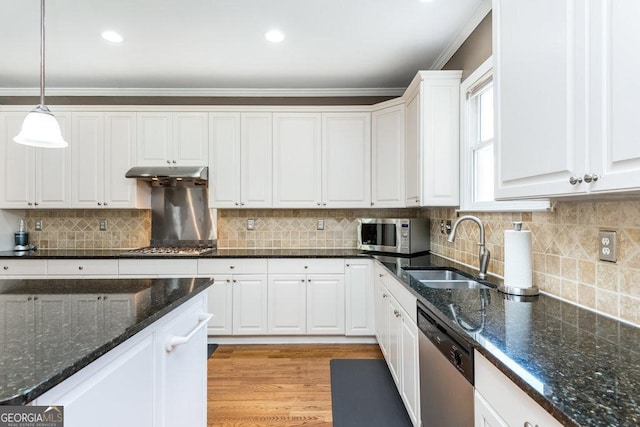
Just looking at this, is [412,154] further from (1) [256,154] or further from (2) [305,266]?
(1) [256,154]

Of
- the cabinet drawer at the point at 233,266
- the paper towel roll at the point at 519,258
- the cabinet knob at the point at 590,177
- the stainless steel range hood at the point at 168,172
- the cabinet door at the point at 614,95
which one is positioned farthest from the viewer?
the stainless steel range hood at the point at 168,172

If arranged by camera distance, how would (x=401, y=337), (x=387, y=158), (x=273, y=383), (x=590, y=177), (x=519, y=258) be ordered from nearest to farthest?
(x=590, y=177)
(x=519, y=258)
(x=401, y=337)
(x=273, y=383)
(x=387, y=158)

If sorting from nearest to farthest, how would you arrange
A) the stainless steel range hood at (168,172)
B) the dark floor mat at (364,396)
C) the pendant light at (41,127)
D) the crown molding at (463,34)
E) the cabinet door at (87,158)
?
the pendant light at (41,127) → the dark floor mat at (364,396) → the crown molding at (463,34) → the stainless steel range hood at (168,172) → the cabinet door at (87,158)

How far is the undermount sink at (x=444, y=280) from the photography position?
2.02 meters

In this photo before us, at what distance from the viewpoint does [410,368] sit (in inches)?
71.6

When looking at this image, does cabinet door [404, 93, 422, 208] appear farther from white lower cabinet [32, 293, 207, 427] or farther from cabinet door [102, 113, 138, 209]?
cabinet door [102, 113, 138, 209]

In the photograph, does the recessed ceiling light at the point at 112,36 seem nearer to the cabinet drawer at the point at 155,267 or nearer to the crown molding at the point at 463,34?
the cabinet drawer at the point at 155,267

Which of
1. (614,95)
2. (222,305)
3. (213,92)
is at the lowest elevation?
(222,305)

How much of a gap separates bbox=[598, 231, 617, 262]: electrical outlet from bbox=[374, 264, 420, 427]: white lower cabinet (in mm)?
833

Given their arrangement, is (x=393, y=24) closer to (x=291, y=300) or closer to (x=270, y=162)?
(x=270, y=162)

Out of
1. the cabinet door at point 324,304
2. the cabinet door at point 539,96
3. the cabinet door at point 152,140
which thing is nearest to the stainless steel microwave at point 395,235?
the cabinet door at point 324,304

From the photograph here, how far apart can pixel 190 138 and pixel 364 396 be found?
2.89m

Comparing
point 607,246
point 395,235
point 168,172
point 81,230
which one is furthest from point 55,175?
point 607,246

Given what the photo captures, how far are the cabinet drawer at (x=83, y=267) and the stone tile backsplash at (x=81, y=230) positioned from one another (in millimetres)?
578
